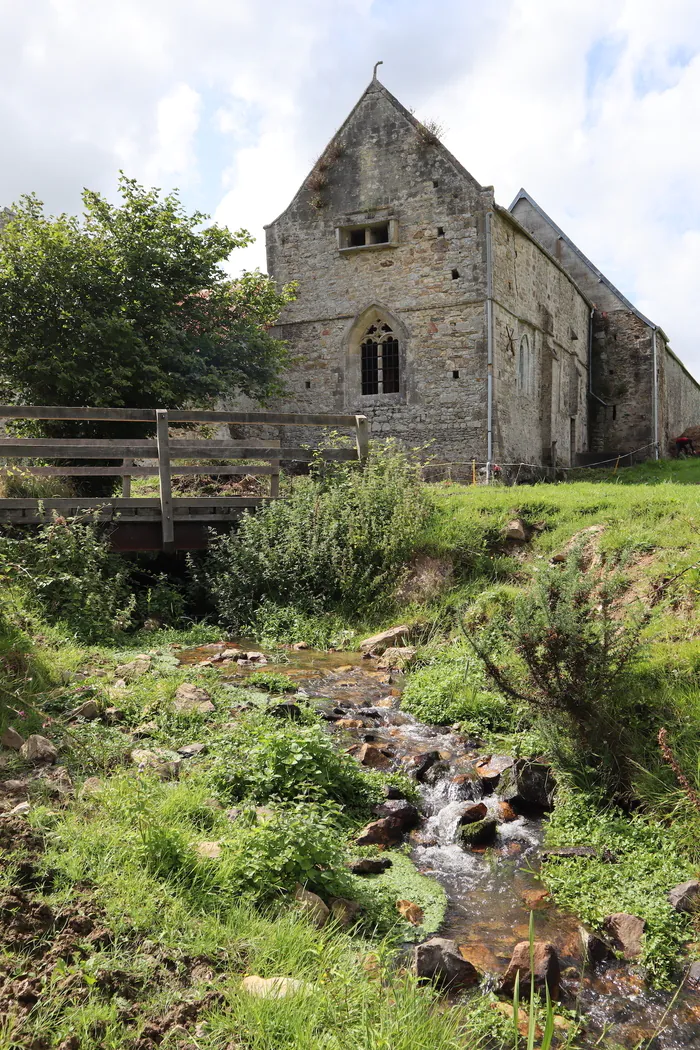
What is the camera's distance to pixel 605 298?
27.6 m

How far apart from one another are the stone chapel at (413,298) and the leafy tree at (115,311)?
3789 millimetres

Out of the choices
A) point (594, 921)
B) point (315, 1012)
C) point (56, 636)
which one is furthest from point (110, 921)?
point (56, 636)

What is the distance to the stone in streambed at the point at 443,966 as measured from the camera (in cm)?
345

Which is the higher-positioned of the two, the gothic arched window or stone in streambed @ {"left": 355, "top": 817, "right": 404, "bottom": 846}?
the gothic arched window

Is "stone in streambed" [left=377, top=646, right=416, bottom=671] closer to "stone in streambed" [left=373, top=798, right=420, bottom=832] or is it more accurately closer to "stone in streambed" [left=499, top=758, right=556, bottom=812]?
"stone in streambed" [left=499, top=758, right=556, bottom=812]

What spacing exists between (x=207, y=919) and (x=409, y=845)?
1811mm

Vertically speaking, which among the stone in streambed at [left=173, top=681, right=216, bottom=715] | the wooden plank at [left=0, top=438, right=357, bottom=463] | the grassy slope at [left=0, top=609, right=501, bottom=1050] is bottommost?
the grassy slope at [left=0, top=609, right=501, bottom=1050]

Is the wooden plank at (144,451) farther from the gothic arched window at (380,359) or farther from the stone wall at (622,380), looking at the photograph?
the stone wall at (622,380)

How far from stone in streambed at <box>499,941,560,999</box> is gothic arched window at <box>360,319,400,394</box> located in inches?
661

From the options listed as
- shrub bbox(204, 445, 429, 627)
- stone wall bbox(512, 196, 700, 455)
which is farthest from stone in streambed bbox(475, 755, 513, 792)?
stone wall bbox(512, 196, 700, 455)

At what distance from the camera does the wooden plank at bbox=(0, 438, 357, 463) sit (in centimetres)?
981

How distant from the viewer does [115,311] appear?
14781 millimetres

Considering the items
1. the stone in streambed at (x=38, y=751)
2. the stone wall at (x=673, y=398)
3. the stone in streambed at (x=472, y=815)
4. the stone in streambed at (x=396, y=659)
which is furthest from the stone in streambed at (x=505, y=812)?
the stone wall at (x=673, y=398)

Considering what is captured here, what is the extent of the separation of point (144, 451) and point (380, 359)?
10413 mm
